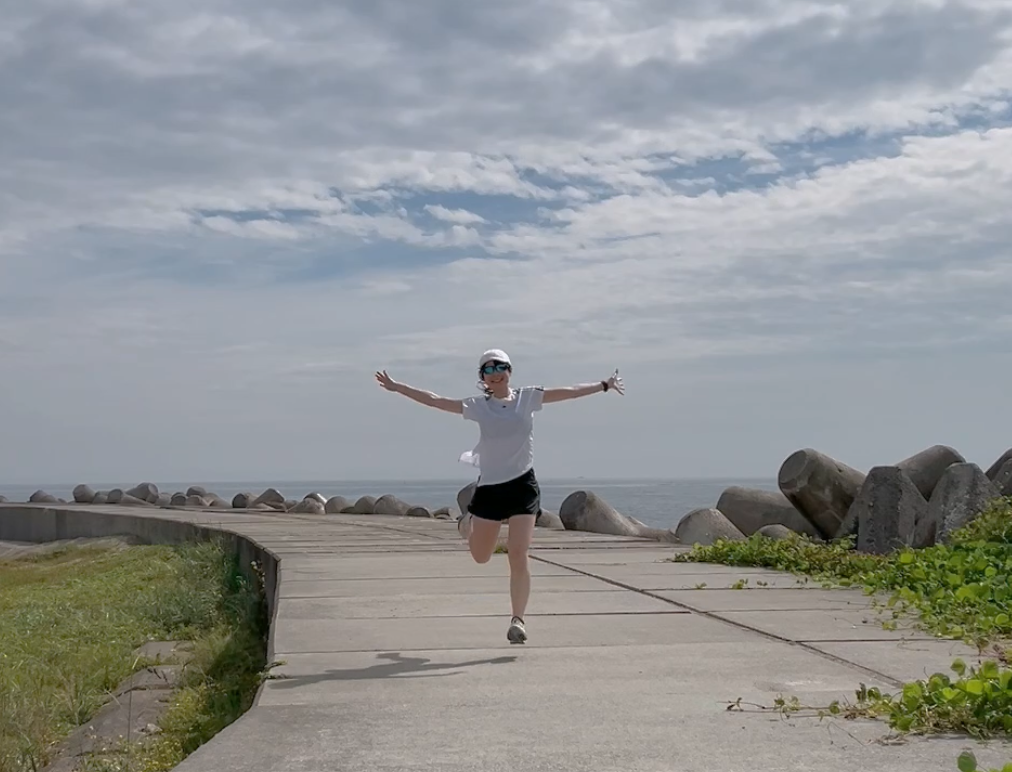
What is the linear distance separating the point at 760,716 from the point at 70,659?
263 inches

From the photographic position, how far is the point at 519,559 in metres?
7.38

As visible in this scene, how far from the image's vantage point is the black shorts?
739cm

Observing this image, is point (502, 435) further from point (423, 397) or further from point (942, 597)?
point (942, 597)

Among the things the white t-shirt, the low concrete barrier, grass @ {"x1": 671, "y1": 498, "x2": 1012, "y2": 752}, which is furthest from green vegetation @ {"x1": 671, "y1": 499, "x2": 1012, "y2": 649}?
the low concrete barrier

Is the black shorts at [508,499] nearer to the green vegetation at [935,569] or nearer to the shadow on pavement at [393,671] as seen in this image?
the shadow on pavement at [393,671]

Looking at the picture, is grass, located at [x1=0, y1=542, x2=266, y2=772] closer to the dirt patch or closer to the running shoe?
the dirt patch

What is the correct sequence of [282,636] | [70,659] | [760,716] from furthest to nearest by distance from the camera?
[70,659], [282,636], [760,716]

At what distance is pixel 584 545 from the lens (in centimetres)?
1525

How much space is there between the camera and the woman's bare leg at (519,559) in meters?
7.28

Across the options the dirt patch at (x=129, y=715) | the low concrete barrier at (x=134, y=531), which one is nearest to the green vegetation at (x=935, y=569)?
the low concrete barrier at (x=134, y=531)

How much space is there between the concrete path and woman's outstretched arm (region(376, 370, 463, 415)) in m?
1.31

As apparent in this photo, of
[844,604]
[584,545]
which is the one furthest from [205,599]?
[844,604]

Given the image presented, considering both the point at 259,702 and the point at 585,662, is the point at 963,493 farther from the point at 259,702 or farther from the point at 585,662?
the point at 259,702

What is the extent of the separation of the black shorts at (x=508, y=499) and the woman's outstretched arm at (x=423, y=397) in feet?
1.61
